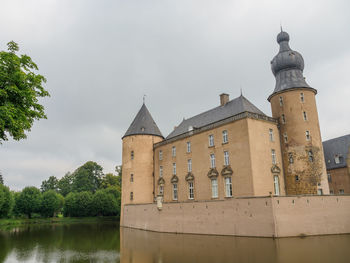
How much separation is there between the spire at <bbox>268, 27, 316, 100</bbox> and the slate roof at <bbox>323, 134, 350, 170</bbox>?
1039 cm

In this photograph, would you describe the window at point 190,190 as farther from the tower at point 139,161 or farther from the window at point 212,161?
the tower at point 139,161

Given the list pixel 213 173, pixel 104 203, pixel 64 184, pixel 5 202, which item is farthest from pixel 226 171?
pixel 64 184

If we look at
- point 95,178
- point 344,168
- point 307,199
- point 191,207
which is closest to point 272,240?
point 307,199

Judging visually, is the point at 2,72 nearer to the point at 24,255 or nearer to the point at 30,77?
the point at 30,77

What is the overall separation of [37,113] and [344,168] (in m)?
32.0

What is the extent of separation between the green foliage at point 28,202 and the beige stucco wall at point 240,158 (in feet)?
111

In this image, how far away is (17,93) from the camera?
1059 centimetres

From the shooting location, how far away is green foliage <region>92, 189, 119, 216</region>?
5053 centimetres

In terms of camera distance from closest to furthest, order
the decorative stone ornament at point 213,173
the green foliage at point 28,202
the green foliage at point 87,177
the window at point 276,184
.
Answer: the window at point 276,184, the decorative stone ornament at point 213,173, the green foliage at point 28,202, the green foliage at point 87,177

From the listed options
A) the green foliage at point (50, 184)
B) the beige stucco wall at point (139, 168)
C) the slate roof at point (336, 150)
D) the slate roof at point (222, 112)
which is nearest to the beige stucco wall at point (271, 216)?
the slate roof at point (222, 112)

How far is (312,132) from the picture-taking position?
25.7m

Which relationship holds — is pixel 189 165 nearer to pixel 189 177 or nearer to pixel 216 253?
pixel 189 177

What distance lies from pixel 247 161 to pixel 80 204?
1490 inches

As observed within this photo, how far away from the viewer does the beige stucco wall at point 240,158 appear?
23.6 meters
